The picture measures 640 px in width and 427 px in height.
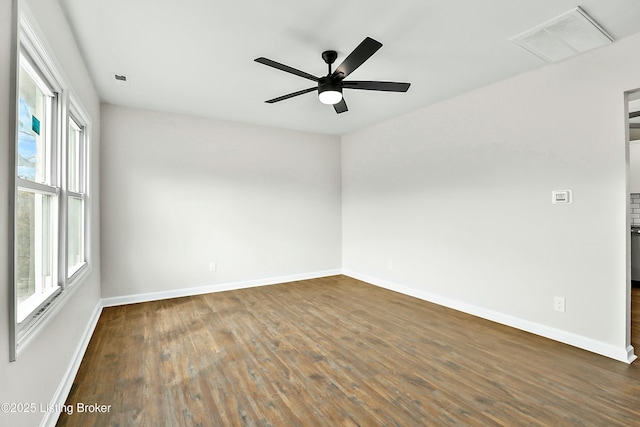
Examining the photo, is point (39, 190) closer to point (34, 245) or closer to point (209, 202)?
point (34, 245)

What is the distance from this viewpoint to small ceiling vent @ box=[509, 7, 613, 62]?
2184 millimetres

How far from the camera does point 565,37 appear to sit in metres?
2.38

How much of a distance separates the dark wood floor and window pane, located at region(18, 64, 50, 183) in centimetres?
142

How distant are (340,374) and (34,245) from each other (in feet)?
6.78

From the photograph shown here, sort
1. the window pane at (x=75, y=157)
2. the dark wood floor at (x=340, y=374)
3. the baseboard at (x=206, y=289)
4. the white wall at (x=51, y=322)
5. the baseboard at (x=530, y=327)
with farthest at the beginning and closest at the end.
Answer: the baseboard at (x=206, y=289) < the window pane at (x=75, y=157) < the baseboard at (x=530, y=327) < the dark wood floor at (x=340, y=374) < the white wall at (x=51, y=322)

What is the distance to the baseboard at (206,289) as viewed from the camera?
12.9ft

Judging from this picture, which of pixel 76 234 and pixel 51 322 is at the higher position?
pixel 76 234

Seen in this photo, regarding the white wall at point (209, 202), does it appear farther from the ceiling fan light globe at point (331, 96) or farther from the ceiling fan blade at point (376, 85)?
the ceiling fan blade at point (376, 85)

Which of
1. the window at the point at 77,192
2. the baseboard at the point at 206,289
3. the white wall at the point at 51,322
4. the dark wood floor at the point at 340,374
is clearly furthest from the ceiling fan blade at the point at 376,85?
the baseboard at the point at 206,289

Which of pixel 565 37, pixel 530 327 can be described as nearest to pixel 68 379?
pixel 530 327


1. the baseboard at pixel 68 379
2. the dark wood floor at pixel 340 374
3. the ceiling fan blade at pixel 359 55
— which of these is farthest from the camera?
the ceiling fan blade at pixel 359 55

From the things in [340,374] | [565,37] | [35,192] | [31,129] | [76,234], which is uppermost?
[565,37]

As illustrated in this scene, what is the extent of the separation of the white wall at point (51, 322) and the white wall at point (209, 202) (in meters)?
0.77

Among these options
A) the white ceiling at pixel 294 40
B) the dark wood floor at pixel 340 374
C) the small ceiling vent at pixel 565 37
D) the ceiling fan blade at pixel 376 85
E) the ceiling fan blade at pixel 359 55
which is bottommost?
the dark wood floor at pixel 340 374
